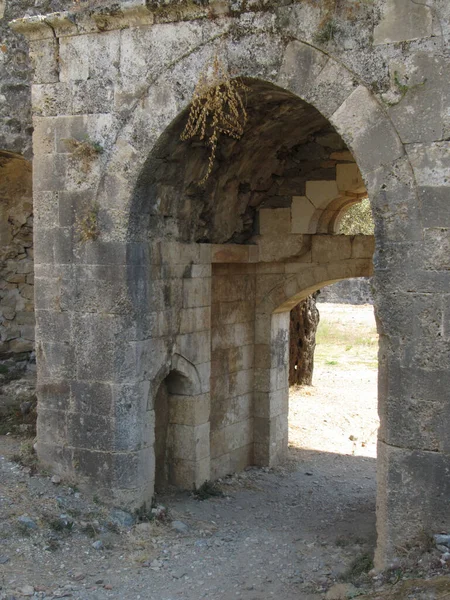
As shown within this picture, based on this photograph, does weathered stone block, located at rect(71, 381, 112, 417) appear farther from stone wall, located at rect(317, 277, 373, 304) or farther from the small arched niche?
stone wall, located at rect(317, 277, 373, 304)

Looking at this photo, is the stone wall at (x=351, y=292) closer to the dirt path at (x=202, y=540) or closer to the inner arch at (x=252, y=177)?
the dirt path at (x=202, y=540)

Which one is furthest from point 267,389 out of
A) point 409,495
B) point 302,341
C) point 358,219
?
point 358,219

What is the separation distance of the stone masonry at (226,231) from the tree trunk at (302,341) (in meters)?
3.29

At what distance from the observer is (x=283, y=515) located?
23.3 ft

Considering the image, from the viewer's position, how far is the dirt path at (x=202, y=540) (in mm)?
5496

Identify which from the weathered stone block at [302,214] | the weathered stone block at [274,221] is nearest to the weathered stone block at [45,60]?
the weathered stone block at [274,221]

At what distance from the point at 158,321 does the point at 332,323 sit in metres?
11.8

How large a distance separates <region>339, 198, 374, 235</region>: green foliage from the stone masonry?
16.1ft

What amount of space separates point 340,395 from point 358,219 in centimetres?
310

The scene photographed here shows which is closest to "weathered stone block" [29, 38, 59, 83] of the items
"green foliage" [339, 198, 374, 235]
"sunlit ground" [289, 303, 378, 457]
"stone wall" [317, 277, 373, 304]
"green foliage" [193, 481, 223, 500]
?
"green foliage" [193, 481, 223, 500]

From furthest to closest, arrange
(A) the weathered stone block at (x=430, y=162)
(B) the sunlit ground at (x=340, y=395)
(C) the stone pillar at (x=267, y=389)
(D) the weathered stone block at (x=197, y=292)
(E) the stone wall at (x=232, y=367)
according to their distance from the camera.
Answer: (B) the sunlit ground at (x=340, y=395) → (C) the stone pillar at (x=267, y=389) → (E) the stone wall at (x=232, y=367) → (D) the weathered stone block at (x=197, y=292) → (A) the weathered stone block at (x=430, y=162)

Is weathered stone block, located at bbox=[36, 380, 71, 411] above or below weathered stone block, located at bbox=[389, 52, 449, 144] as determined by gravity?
below

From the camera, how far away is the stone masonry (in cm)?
495

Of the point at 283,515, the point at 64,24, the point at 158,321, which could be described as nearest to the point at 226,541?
the point at 283,515
